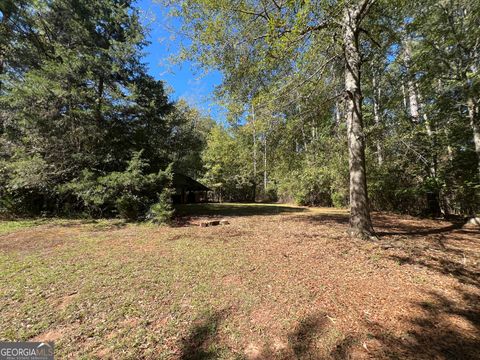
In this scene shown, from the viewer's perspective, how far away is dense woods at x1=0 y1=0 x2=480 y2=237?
5.95 m

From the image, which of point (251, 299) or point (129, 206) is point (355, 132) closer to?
point (251, 299)

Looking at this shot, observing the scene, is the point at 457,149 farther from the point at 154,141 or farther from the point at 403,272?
the point at 154,141

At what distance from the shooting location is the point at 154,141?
12102 mm

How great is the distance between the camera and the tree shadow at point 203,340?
231 centimetres

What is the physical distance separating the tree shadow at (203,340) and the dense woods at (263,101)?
427cm

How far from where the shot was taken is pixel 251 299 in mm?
3207

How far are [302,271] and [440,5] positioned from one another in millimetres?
9202

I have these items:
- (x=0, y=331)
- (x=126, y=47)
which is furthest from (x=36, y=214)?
(x=0, y=331)

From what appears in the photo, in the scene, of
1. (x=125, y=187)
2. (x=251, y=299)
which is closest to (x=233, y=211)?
(x=125, y=187)

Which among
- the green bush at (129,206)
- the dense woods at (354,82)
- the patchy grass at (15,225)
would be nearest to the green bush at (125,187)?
the green bush at (129,206)

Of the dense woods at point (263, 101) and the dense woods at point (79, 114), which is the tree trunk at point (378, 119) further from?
the dense woods at point (79, 114)

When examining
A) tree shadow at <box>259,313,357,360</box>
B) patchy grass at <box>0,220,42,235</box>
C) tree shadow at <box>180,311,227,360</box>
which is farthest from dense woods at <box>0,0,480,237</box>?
tree shadow at <box>180,311,227,360</box>

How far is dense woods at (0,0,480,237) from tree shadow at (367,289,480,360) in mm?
2730

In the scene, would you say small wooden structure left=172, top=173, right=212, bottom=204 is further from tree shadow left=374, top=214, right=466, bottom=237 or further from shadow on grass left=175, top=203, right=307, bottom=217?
tree shadow left=374, top=214, right=466, bottom=237
